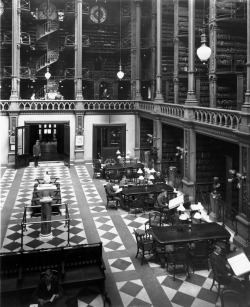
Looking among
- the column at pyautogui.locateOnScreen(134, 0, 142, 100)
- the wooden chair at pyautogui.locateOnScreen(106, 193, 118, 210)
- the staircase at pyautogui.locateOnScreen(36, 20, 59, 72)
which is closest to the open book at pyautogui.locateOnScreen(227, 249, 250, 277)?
the wooden chair at pyautogui.locateOnScreen(106, 193, 118, 210)

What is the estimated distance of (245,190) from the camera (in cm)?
945

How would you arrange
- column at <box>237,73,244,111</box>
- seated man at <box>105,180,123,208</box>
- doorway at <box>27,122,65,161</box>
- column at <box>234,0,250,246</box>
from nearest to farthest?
1. column at <box>234,0,250,246</box>
2. column at <box>237,73,244,111</box>
3. seated man at <box>105,180,123,208</box>
4. doorway at <box>27,122,65,161</box>

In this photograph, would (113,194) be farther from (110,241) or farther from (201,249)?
(201,249)

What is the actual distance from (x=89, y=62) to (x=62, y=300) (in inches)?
754

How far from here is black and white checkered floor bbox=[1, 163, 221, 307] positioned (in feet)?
23.5

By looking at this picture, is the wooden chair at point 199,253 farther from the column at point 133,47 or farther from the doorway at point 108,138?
the column at point 133,47

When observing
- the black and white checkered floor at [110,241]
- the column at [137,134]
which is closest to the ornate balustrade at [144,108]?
the column at [137,134]

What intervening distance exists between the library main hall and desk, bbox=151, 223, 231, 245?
0.04 meters

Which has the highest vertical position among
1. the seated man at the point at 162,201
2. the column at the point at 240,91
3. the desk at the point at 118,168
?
the column at the point at 240,91

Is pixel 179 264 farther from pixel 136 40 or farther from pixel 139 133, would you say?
pixel 136 40

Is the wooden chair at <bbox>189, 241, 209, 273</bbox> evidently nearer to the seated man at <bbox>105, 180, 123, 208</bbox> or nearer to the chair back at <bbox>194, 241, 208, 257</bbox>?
the chair back at <bbox>194, 241, 208, 257</bbox>

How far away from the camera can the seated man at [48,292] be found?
5.90 meters

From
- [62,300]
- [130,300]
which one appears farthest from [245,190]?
[62,300]

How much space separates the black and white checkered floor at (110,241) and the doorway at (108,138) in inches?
161
